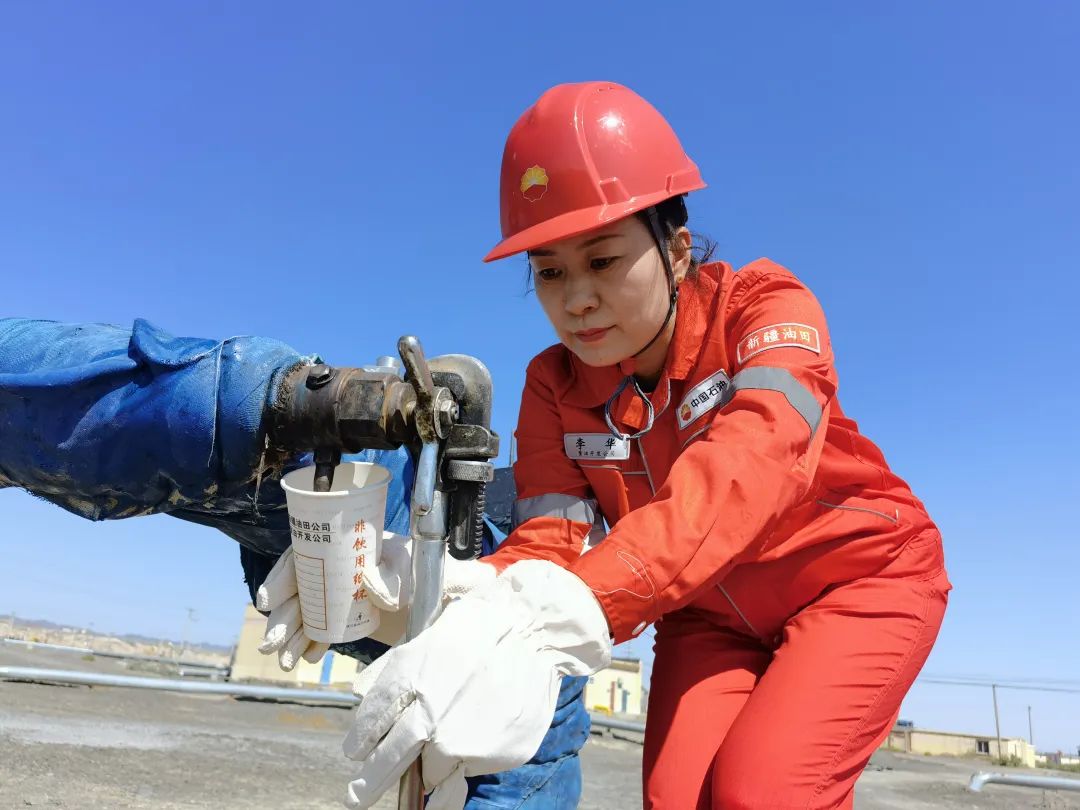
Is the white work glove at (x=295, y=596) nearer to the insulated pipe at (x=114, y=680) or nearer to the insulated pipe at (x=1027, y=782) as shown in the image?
the insulated pipe at (x=114, y=680)

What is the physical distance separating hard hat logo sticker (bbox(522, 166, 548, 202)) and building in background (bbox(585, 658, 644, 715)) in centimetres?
2010

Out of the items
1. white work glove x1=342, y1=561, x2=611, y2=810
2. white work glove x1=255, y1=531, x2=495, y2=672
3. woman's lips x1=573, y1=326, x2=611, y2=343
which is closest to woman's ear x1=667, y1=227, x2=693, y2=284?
woman's lips x1=573, y1=326, x2=611, y2=343

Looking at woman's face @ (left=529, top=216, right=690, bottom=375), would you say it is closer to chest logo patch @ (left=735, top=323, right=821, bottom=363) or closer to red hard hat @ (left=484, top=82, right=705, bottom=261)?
red hard hat @ (left=484, top=82, right=705, bottom=261)

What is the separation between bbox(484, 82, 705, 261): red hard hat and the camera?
1.88m

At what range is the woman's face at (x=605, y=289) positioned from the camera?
6.12 feet

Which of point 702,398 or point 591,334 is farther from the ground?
point 591,334

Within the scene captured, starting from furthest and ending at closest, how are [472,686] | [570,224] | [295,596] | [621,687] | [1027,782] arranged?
[621,687], [1027,782], [570,224], [295,596], [472,686]

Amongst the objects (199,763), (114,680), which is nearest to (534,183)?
(199,763)

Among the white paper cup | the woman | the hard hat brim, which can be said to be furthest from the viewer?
the hard hat brim

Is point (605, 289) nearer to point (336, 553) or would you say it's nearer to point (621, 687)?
point (336, 553)

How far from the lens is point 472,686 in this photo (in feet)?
3.49

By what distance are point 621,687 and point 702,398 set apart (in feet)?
70.6

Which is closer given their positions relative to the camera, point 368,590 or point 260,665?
point 368,590

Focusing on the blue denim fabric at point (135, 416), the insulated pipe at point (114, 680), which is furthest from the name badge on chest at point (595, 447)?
the insulated pipe at point (114, 680)
